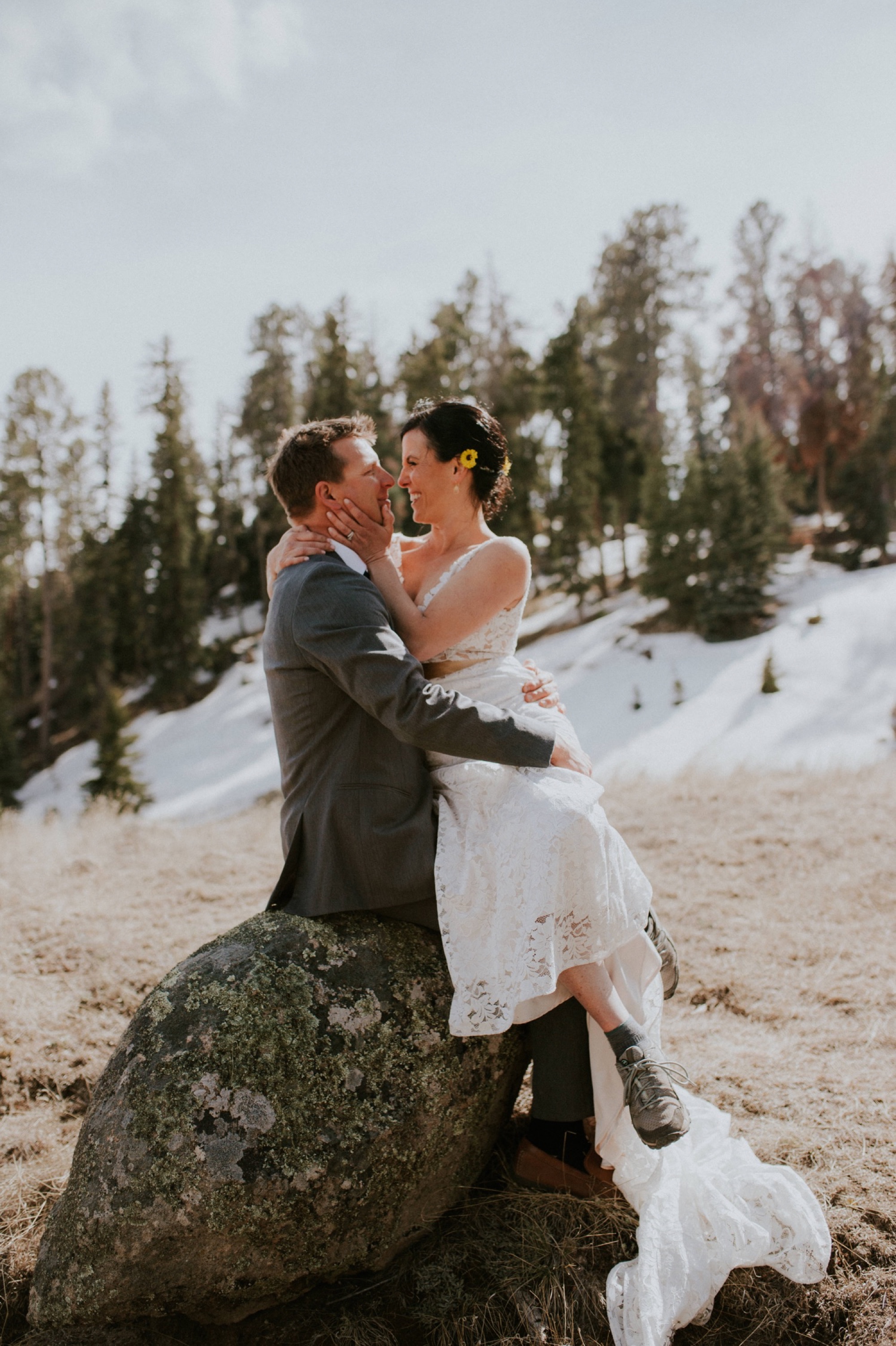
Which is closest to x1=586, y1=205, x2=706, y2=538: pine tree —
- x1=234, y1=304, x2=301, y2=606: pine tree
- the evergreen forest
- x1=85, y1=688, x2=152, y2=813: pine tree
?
the evergreen forest

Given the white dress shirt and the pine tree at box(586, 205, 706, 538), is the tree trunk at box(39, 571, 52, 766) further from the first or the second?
the white dress shirt

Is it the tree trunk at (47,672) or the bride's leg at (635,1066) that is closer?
the bride's leg at (635,1066)

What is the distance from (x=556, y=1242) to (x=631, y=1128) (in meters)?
0.43

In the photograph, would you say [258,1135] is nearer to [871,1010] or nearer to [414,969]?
[414,969]

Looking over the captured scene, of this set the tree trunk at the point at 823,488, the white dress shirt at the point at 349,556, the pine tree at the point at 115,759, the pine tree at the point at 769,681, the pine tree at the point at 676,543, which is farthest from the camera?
the tree trunk at the point at 823,488

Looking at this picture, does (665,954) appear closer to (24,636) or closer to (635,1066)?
(635,1066)

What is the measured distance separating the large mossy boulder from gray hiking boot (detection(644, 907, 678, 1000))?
0.76 metres

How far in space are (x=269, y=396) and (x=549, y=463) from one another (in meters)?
13.2

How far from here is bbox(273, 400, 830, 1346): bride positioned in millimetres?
2525

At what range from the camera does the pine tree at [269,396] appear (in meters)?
35.9

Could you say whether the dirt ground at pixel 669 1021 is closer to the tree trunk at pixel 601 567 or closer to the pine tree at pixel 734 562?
the pine tree at pixel 734 562

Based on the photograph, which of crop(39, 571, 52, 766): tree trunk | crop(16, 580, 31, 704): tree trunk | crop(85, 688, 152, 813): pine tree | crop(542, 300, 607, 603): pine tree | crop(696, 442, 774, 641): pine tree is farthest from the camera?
crop(16, 580, 31, 704): tree trunk

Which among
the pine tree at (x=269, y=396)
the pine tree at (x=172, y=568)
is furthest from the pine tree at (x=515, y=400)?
the pine tree at (x=172, y=568)

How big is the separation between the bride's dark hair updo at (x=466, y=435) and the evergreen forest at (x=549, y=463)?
20466 mm
